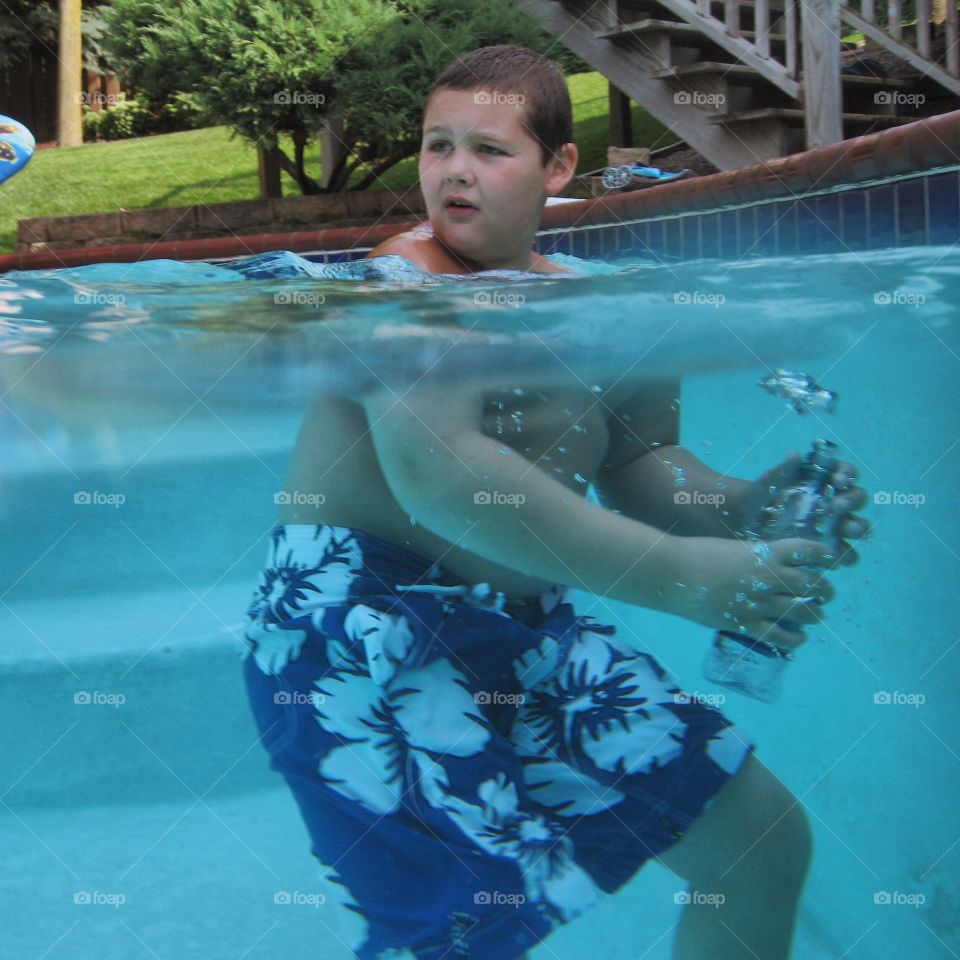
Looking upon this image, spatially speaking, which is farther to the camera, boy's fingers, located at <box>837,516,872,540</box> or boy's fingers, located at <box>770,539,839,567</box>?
boy's fingers, located at <box>837,516,872,540</box>

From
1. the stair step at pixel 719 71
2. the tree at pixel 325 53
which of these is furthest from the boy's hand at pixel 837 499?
the tree at pixel 325 53

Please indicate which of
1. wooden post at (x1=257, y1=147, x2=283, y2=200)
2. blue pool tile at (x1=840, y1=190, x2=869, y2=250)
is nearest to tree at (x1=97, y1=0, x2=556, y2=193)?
wooden post at (x1=257, y1=147, x2=283, y2=200)

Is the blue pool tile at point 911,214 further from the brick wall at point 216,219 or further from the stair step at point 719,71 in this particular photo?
the brick wall at point 216,219

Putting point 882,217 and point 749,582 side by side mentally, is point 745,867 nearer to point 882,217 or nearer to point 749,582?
point 749,582

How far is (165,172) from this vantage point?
572 inches

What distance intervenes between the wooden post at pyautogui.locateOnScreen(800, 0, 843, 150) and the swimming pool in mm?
2804

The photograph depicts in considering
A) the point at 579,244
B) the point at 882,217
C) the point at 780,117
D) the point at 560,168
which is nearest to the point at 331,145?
the point at 780,117

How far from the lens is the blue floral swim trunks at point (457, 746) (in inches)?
91.8

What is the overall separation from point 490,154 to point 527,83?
0.86 feet

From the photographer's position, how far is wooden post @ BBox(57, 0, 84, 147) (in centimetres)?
1590

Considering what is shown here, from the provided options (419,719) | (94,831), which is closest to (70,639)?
(94,831)

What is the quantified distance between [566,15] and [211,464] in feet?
21.9

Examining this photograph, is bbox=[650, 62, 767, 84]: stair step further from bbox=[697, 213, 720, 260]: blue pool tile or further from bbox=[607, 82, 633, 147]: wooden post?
bbox=[697, 213, 720, 260]: blue pool tile

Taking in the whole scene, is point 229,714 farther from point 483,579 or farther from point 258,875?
point 483,579
